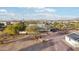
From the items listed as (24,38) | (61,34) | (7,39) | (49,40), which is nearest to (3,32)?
(7,39)

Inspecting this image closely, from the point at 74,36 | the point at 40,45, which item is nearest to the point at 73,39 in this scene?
the point at 74,36

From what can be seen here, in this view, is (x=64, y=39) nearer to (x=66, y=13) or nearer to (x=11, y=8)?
(x=66, y=13)

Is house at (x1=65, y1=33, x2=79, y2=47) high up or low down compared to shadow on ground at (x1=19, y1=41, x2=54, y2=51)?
up

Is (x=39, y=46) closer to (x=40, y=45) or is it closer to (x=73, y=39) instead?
(x=40, y=45)

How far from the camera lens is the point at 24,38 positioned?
1.72 meters

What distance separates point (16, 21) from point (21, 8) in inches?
5.2

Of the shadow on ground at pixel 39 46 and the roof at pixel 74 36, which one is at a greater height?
the roof at pixel 74 36

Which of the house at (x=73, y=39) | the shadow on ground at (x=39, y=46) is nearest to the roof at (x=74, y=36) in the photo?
the house at (x=73, y=39)

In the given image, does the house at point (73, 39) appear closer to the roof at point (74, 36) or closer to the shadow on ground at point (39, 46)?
the roof at point (74, 36)

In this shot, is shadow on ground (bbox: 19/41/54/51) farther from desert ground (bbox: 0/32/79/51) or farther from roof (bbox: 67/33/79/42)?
roof (bbox: 67/33/79/42)

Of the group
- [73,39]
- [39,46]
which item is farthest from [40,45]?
[73,39]

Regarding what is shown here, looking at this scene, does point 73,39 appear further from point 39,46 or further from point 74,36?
point 39,46

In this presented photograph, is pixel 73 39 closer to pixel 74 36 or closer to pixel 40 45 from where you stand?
pixel 74 36

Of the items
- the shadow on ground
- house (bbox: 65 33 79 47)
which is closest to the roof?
house (bbox: 65 33 79 47)
